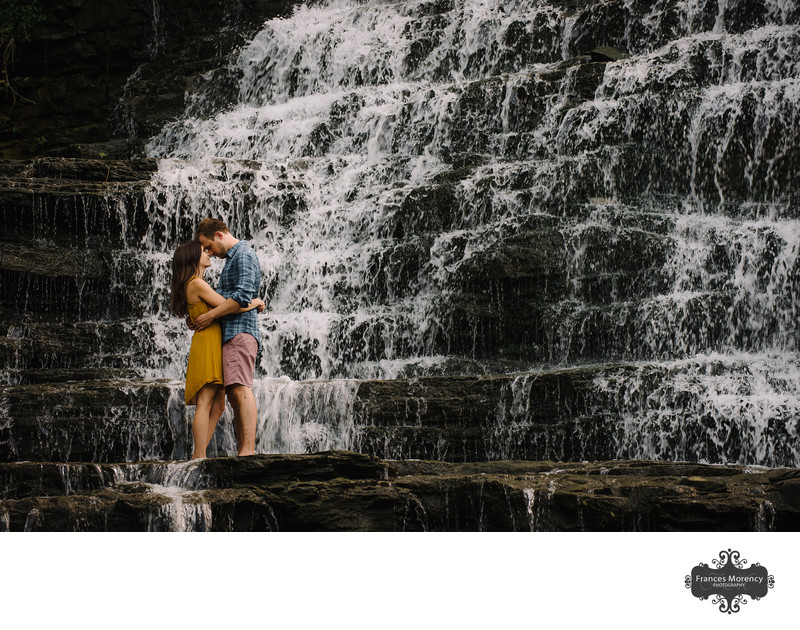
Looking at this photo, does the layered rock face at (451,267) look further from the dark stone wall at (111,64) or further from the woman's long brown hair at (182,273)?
the woman's long brown hair at (182,273)

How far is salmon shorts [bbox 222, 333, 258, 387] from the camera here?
5463 millimetres

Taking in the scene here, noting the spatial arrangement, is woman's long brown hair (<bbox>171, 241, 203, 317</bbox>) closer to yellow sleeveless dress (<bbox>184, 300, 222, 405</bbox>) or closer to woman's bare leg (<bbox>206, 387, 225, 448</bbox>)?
yellow sleeveless dress (<bbox>184, 300, 222, 405</bbox>)

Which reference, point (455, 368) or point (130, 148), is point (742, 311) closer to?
point (455, 368)

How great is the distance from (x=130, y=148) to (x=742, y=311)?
7790mm

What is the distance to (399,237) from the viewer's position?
29.5ft

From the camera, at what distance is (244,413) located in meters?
5.48

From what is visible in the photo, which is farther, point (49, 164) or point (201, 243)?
point (49, 164)

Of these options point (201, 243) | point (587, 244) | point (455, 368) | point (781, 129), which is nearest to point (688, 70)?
point (781, 129)

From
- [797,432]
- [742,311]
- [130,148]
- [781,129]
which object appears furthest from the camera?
[130,148]

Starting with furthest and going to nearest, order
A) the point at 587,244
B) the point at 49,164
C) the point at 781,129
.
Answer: the point at 49,164, the point at 781,129, the point at 587,244

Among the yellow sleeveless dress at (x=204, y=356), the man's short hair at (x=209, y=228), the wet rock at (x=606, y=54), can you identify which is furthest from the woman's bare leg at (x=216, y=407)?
the wet rock at (x=606, y=54)

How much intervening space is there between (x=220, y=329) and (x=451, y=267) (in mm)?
3158
